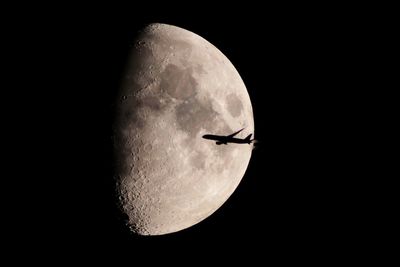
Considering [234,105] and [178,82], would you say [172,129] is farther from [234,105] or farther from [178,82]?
[234,105]

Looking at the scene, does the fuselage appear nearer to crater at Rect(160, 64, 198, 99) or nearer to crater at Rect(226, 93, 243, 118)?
crater at Rect(226, 93, 243, 118)

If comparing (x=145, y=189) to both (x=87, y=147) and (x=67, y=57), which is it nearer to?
(x=87, y=147)

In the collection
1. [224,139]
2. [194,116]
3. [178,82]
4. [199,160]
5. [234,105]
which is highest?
[178,82]

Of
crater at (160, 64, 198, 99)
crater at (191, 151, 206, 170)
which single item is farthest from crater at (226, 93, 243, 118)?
crater at (191, 151, 206, 170)

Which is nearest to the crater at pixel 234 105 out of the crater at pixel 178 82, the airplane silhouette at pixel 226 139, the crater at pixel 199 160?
the airplane silhouette at pixel 226 139

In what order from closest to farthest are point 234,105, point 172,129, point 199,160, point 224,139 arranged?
point 172,129, point 199,160, point 224,139, point 234,105

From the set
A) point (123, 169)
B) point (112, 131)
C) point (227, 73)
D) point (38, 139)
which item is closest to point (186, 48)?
point (227, 73)

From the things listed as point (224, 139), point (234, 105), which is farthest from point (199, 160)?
point (234, 105)
